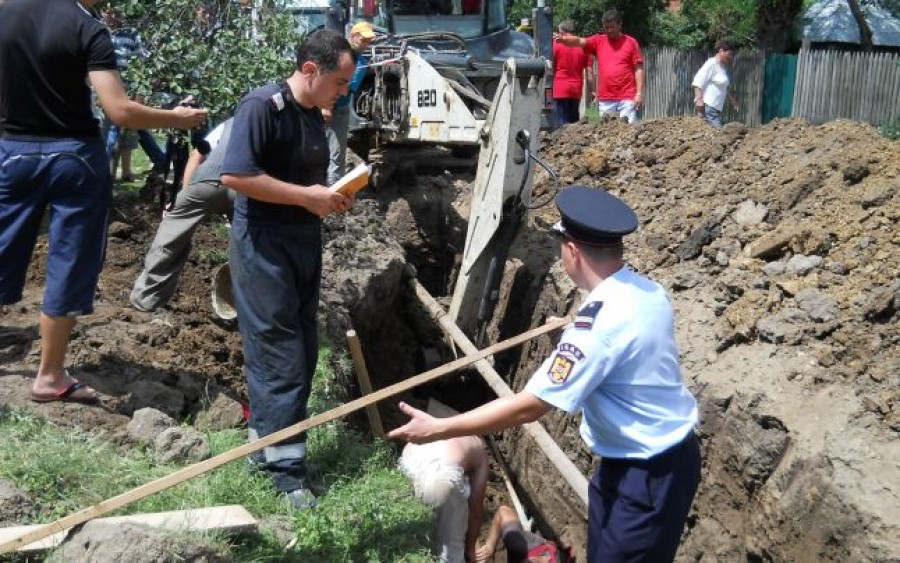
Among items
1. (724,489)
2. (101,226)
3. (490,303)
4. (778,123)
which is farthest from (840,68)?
(101,226)

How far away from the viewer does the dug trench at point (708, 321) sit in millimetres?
4754

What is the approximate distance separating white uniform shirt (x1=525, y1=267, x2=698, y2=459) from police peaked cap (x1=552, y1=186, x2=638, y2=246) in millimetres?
156

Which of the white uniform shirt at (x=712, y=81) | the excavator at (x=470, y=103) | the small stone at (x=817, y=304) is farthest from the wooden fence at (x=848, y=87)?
the small stone at (x=817, y=304)

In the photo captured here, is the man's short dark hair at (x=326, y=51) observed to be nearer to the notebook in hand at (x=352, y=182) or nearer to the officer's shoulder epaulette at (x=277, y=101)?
the officer's shoulder epaulette at (x=277, y=101)

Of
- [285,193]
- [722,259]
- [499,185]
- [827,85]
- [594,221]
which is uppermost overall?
[594,221]

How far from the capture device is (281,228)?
4.32 m

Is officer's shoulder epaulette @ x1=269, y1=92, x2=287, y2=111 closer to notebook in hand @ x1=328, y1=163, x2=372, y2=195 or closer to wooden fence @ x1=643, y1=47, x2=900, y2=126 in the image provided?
notebook in hand @ x1=328, y1=163, x2=372, y2=195

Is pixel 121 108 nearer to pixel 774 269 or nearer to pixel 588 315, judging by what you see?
pixel 588 315

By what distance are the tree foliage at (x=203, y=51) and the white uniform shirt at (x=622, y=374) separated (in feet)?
16.0

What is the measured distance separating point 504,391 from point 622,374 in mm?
3374

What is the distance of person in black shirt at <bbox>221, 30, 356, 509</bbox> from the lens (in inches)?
164

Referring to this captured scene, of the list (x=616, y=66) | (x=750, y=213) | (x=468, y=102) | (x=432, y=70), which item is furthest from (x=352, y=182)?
(x=616, y=66)

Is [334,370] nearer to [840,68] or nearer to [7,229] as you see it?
[7,229]

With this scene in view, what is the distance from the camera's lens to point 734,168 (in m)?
8.42
